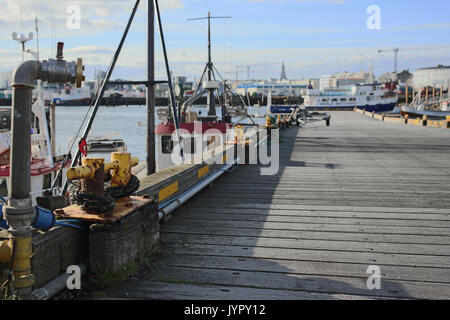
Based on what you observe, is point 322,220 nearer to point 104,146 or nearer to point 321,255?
point 321,255

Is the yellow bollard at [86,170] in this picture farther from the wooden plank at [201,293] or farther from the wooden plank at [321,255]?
the wooden plank at [321,255]

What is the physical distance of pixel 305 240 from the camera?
5.52 metres

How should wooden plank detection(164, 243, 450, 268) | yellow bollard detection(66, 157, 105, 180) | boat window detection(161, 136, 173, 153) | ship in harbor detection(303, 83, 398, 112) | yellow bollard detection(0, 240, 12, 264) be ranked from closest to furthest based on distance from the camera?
yellow bollard detection(0, 240, 12, 264) < yellow bollard detection(66, 157, 105, 180) < wooden plank detection(164, 243, 450, 268) < boat window detection(161, 136, 173, 153) < ship in harbor detection(303, 83, 398, 112)

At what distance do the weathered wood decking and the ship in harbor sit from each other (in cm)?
9011

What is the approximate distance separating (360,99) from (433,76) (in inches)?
4063

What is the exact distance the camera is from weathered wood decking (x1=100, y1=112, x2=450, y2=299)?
13.5ft

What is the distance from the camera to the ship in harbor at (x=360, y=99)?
97.9 meters

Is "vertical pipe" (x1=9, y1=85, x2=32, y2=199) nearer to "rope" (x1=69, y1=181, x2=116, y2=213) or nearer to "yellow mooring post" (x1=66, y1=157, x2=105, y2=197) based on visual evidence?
"yellow mooring post" (x1=66, y1=157, x2=105, y2=197)

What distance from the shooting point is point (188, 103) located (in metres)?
26.7

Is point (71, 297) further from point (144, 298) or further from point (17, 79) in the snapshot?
point (17, 79)

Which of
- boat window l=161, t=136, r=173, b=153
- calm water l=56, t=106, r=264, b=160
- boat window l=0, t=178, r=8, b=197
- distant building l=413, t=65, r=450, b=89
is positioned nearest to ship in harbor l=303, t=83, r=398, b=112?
calm water l=56, t=106, r=264, b=160

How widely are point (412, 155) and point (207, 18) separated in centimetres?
1731

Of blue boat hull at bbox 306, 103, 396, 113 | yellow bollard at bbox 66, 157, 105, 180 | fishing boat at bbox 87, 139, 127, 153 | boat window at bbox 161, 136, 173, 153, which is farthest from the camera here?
blue boat hull at bbox 306, 103, 396, 113
